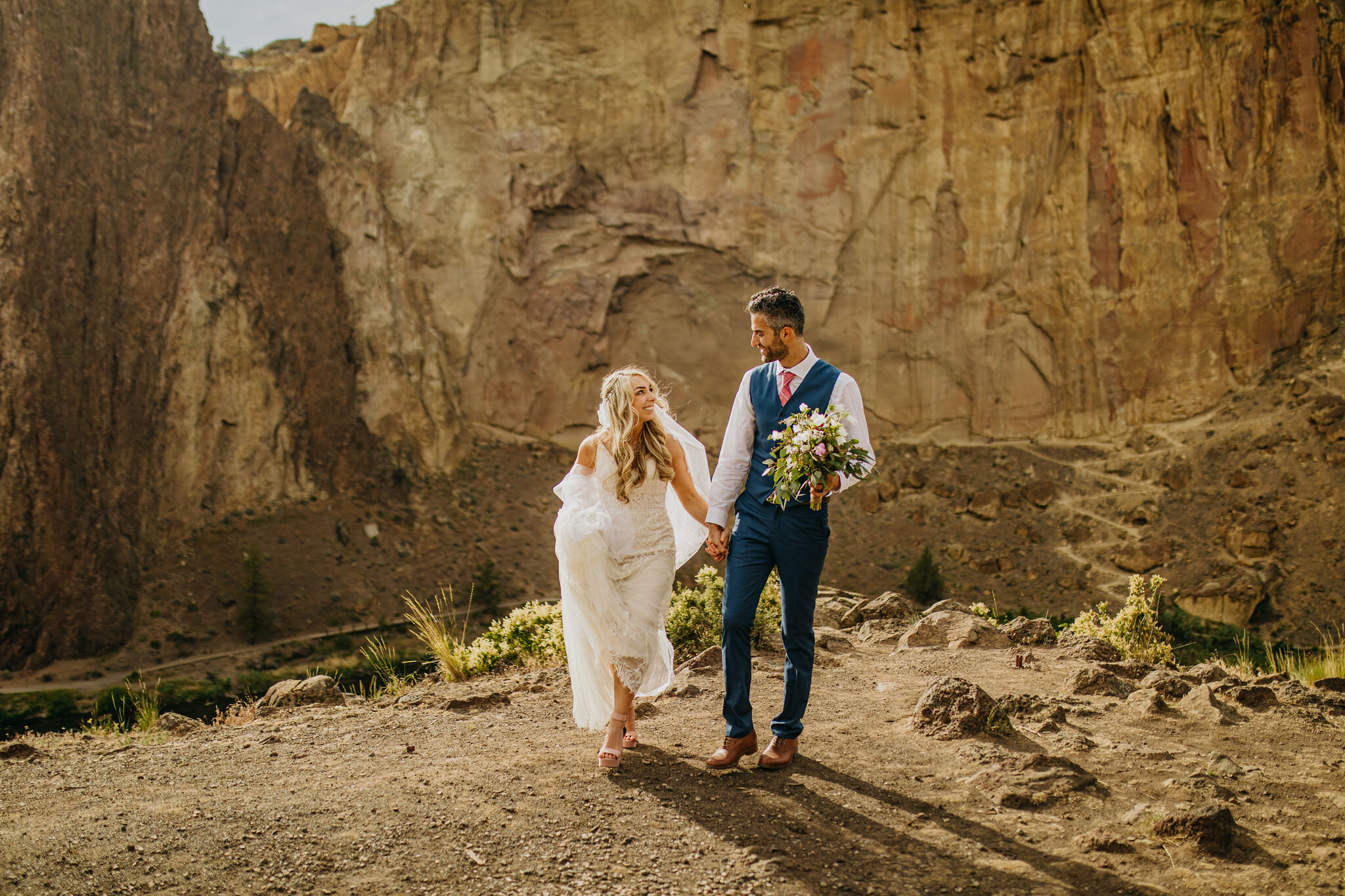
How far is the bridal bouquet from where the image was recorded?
427 cm

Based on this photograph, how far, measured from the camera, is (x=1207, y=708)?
558cm

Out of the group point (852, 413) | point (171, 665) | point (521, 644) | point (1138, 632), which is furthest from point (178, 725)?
point (171, 665)

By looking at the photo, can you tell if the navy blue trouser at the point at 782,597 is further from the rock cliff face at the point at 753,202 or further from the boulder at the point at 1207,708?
the rock cliff face at the point at 753,202

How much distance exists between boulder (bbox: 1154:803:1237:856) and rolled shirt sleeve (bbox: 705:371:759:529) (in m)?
2.16

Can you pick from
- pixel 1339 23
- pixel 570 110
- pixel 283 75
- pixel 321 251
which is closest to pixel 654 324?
pixel 570 110

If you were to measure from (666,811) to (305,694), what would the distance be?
4.59 meters

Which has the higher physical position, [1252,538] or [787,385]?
[787,385]

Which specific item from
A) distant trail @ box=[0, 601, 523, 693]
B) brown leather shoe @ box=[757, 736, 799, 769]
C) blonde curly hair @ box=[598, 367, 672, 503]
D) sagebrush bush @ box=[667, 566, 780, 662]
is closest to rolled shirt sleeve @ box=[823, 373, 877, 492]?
blonde curly hair @ box=[598, 367, 672, 503]

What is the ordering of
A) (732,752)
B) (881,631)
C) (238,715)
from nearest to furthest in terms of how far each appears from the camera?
(732,752) → (238,715) → (881,631)

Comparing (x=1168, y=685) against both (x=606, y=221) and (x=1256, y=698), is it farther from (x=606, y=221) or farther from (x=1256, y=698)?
(x=606, y=221)

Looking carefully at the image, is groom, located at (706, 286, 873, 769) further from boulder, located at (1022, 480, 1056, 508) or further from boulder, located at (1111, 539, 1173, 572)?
boulder, located at (1022, 480, 1056, 508)

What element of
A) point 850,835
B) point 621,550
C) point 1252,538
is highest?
point 621,550

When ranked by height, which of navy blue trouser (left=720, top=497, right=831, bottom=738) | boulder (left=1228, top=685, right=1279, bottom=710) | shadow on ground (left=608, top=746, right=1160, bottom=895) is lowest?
boulder (left=1228, top=685, right=1279, bottom=710)

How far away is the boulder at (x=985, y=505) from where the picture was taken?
28500 mm
